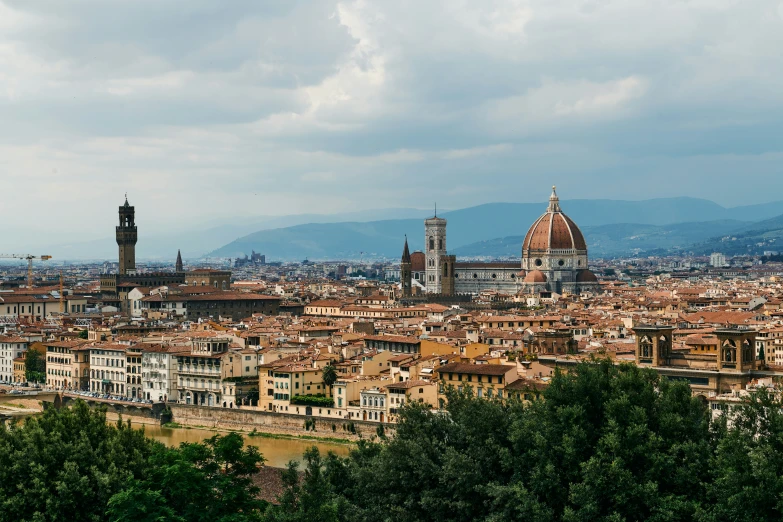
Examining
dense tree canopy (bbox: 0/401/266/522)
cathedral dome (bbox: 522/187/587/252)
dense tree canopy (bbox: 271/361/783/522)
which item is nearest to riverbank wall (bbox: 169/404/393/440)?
dense tree canopy (bbox: 0/401/266/522)

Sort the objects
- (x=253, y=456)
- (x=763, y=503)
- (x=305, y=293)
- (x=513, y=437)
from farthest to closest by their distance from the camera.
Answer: (x=305, y=293) < (x=253, y=456) < (x=513, y=437) < (x=763, y=503)

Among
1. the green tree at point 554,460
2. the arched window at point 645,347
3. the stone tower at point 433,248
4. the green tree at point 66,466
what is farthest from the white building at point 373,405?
the stone tower at point 433,248

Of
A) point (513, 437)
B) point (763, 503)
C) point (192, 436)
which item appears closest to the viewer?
point (763, 503)

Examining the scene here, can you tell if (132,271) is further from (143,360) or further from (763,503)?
(763,503)

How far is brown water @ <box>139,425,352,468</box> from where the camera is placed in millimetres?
38125

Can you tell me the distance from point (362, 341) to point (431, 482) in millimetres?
28745

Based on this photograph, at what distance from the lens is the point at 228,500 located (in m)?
23.9

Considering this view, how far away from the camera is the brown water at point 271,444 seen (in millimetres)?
38125

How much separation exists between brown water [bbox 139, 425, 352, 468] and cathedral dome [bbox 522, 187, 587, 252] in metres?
80.8

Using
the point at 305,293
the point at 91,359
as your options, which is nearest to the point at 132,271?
the point at 305,293

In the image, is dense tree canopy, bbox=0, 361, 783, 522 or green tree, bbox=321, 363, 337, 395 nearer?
dense tree canopy, bbox=0, 361, 783, 522

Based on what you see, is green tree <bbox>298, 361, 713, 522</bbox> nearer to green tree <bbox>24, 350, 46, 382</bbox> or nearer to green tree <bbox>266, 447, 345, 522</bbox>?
green tree <bbox>266, 447, 345, 522</bbox>

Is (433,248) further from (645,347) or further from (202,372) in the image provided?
(645,347)

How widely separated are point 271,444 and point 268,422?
231 cm
